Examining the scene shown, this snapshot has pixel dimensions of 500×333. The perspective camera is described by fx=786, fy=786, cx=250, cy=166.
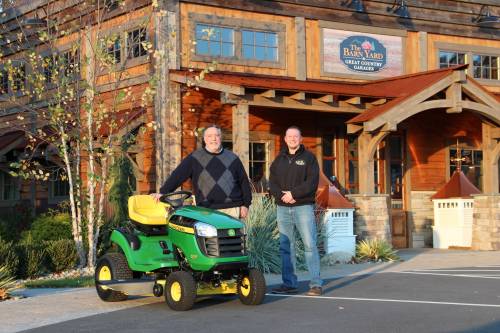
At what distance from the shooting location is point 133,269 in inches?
322

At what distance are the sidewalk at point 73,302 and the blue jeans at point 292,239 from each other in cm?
120

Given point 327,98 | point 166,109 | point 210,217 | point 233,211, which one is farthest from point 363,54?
point 210,217

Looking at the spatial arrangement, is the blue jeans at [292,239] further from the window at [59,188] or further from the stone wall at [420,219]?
the window at [59,188]

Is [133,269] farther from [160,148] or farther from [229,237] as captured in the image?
[160,148]

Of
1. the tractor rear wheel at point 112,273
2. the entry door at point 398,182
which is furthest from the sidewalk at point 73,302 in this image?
the entry door at point 398,182

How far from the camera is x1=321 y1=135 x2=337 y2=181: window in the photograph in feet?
58.9

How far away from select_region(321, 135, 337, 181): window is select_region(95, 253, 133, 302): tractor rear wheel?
990cm

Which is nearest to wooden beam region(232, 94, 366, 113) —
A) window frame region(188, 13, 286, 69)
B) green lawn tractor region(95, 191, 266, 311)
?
window frame region(188, 13, 286, 69)

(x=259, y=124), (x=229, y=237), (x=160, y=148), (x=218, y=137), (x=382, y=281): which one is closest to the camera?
(x=229, y=237)

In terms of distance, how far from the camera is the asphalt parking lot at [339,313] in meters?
6.72

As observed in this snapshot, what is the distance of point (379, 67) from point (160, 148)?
601cm

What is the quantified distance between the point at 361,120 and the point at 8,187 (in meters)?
11.0

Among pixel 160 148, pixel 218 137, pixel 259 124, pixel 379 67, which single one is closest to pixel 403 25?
pixel 379 67

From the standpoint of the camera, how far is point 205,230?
7.63 meters
